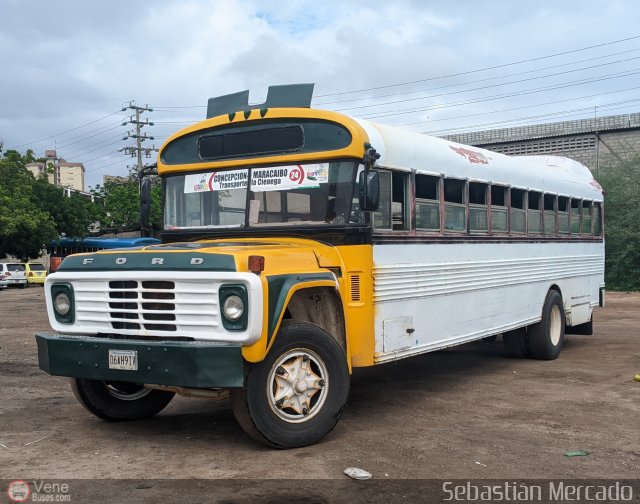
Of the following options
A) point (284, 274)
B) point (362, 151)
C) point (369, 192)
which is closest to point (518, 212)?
point (362, 151)

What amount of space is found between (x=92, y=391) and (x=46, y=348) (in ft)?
2.28

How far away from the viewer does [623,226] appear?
26.3 m

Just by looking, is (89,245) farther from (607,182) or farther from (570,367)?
(570,367)

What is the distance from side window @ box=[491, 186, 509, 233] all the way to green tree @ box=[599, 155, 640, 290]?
17.8 m

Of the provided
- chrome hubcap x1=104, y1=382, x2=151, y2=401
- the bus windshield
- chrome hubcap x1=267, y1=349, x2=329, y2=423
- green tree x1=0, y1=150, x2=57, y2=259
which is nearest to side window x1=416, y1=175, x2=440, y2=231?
the bus windshield

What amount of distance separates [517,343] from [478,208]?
293cm

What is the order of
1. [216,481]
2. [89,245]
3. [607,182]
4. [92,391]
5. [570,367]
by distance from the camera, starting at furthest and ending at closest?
[89,245] < [607,182] < [570,367] < [92,391] < [216,481]

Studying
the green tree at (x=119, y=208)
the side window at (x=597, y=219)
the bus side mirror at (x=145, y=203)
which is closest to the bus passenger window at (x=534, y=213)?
the side window at (x=597, y=219)

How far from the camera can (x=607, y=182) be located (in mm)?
27312

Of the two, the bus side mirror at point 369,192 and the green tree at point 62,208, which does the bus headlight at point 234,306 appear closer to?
the bus side mirror at point 369,192

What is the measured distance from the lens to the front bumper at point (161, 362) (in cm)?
530

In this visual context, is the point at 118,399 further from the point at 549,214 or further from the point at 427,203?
the point at 549,214

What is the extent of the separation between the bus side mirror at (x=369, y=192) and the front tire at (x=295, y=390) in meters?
1.16

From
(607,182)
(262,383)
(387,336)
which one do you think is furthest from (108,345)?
(607,182)
